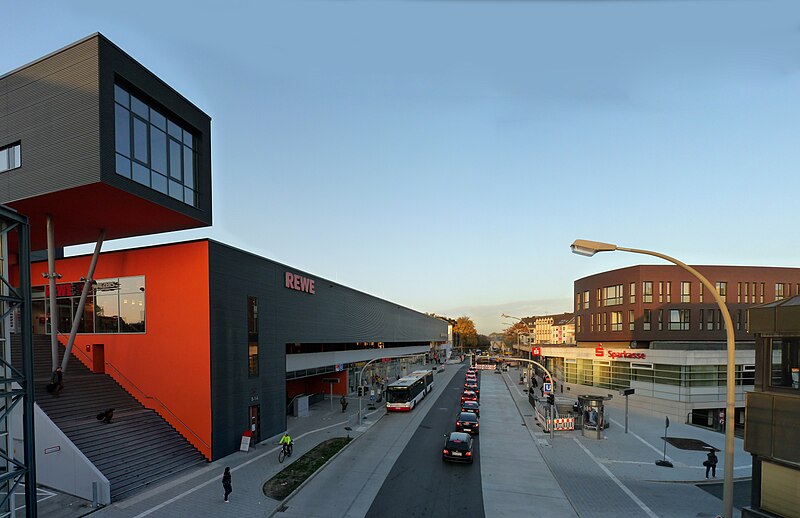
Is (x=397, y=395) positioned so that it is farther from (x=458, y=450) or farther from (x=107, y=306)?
(x=107, y=306)

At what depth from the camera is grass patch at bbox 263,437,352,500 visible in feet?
59.8

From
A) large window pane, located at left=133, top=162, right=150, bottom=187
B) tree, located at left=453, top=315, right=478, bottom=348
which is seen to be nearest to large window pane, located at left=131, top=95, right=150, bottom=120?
large window pane, located at left=133, top=162, right=150, bottom=187

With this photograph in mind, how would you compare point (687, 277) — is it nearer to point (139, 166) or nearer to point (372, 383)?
point (372, 383)

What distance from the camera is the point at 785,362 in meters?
13.9

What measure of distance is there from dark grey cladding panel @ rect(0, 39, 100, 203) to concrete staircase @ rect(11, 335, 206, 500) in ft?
33.4

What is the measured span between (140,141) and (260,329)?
42.0 feet

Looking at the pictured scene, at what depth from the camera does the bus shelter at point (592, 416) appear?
2865cm

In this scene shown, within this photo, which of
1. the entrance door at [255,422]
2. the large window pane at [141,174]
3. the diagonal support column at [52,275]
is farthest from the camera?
the entrance door at [255,422]

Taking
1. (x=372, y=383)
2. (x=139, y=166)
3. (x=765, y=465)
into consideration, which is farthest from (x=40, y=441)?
(x=372, y=383)

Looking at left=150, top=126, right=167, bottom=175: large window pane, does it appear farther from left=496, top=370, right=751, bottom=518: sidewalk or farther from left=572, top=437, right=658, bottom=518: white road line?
left=572, top=437, right=658, bottom=518: white road line

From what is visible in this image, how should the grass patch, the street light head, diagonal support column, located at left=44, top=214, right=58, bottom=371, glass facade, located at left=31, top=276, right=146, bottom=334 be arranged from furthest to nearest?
glass facade, located at left=31, top=276, right=146, bottom=334
diagonal support column, located at left=44, top=214, right=58, bottom=371
the grass patch
the street light head

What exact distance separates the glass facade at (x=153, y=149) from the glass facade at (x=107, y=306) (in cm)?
668

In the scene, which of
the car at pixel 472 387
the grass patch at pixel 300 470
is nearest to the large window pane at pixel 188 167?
the grass patch at pixel 300 470

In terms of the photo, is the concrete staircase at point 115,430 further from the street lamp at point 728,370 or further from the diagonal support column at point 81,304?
the street lamp at point 728,370
